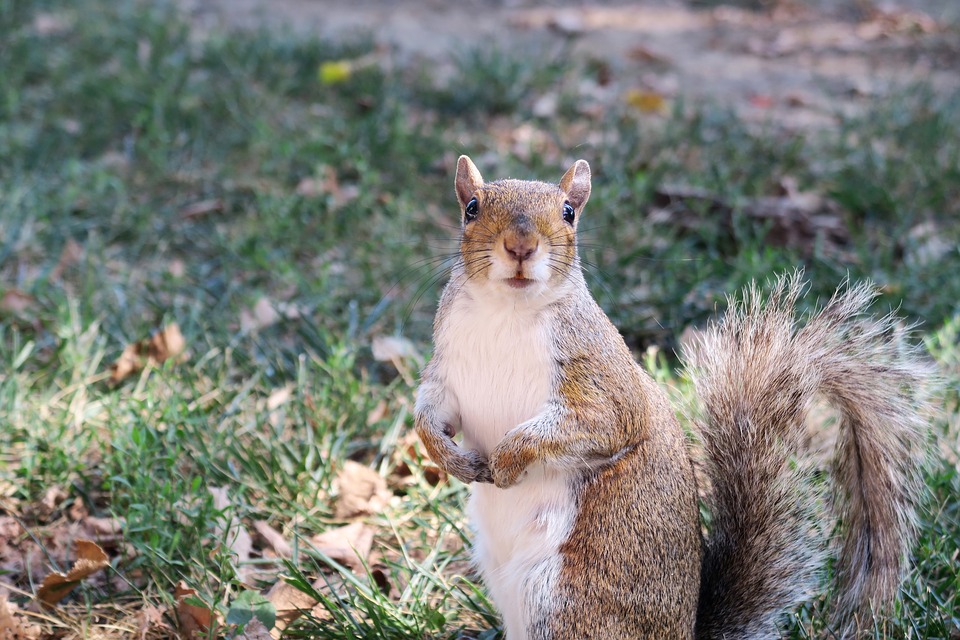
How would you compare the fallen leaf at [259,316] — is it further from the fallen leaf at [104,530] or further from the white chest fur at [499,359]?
the white chest fur at [499,359]

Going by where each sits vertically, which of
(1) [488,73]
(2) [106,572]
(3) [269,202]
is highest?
(1) [488,73]

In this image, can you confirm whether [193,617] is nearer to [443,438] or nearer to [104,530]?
[104,530]

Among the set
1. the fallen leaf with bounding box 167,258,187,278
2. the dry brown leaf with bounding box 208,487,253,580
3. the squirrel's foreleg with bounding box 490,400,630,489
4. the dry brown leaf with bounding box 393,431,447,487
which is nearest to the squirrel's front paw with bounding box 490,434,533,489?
the squirrel's foreleg with bounding box 490,400,630,489

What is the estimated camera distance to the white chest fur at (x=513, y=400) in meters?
1.75

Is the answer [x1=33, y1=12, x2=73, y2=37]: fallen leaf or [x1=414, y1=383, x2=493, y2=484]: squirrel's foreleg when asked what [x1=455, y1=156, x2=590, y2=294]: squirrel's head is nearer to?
[x1=414, y1=383, x2=493, y2=484]: squirrel's foreleg

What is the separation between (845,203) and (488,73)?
171 centimetres

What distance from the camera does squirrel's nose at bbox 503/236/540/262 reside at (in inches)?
66.1

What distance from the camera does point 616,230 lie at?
11.6 ft

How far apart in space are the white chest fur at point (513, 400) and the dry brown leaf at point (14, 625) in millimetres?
913

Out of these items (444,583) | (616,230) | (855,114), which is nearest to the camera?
(444,583)

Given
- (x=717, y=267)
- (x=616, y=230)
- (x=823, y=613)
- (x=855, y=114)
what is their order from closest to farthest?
(x=823, y=613) < (x=717, y=267) < (x=616, y=230) < (x=855, y=114)

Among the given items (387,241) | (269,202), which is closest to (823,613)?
(387,241)

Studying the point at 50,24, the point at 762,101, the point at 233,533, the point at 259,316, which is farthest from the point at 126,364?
the point at 50,24

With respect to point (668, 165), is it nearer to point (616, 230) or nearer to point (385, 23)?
point (616, 230)
